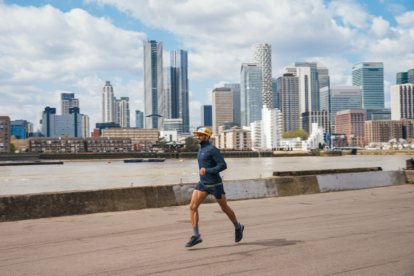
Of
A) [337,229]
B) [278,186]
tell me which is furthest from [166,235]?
[278,186]

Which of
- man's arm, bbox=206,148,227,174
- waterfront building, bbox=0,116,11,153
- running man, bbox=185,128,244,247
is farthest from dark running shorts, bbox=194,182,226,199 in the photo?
waterfront building, bbox=0,116,11,153

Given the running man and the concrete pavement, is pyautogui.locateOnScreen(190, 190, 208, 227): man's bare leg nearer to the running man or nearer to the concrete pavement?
the running man

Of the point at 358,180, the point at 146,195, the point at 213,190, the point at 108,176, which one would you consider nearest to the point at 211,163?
the point at 213,190

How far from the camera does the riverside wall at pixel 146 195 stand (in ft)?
32.1

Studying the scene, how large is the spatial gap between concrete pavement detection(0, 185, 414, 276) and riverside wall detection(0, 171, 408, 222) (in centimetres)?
42

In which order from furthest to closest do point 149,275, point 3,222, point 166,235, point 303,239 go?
point 3,222, point 166,235, point 303,239, point 149,275

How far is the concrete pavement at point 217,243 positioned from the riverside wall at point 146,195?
42cm

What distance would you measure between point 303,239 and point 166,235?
2.70 metres

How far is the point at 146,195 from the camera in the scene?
1148cm

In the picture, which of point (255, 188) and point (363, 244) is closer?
point (363, 244)

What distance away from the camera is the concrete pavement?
17.6 ft

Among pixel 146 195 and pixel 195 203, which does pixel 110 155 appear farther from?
pixel 195 203

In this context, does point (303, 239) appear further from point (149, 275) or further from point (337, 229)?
point (149, 275)

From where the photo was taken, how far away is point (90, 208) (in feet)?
34.7
